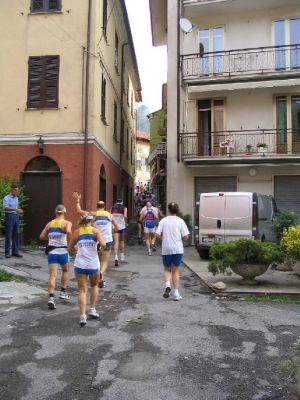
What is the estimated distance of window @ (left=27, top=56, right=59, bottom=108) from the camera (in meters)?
13.8

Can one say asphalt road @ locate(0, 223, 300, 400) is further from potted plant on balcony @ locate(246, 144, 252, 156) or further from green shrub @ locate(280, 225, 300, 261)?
potted plant on balcony @ locate(246, 144, 252, 156)

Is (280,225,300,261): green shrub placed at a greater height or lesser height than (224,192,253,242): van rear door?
lesser

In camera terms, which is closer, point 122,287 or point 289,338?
point 289,338

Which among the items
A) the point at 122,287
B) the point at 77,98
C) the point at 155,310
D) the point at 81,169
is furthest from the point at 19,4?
the point at 155,310

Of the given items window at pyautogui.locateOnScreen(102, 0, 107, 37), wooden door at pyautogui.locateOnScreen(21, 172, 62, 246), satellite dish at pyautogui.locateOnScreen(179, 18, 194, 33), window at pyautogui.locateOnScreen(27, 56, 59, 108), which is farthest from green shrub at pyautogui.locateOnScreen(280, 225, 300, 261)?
satellite dish at pyautogui.locateOnScreen(179, 18, 194, 33)

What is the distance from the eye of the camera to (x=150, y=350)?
463 centimetres

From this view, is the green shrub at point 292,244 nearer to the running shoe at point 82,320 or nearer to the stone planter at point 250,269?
the stone planter at point 250,269

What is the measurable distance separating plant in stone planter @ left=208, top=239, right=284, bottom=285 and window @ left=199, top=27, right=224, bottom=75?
36.1ft

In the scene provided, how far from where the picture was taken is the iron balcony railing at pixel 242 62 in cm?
1664

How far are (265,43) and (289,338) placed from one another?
14876mm

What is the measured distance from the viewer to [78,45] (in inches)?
541

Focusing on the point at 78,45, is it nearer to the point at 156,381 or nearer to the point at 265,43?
the point at 265,43

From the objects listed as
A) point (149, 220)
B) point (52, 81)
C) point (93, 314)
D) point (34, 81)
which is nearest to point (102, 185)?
point (149, 220)

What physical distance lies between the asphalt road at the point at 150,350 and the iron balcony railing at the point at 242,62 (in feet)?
39.3
